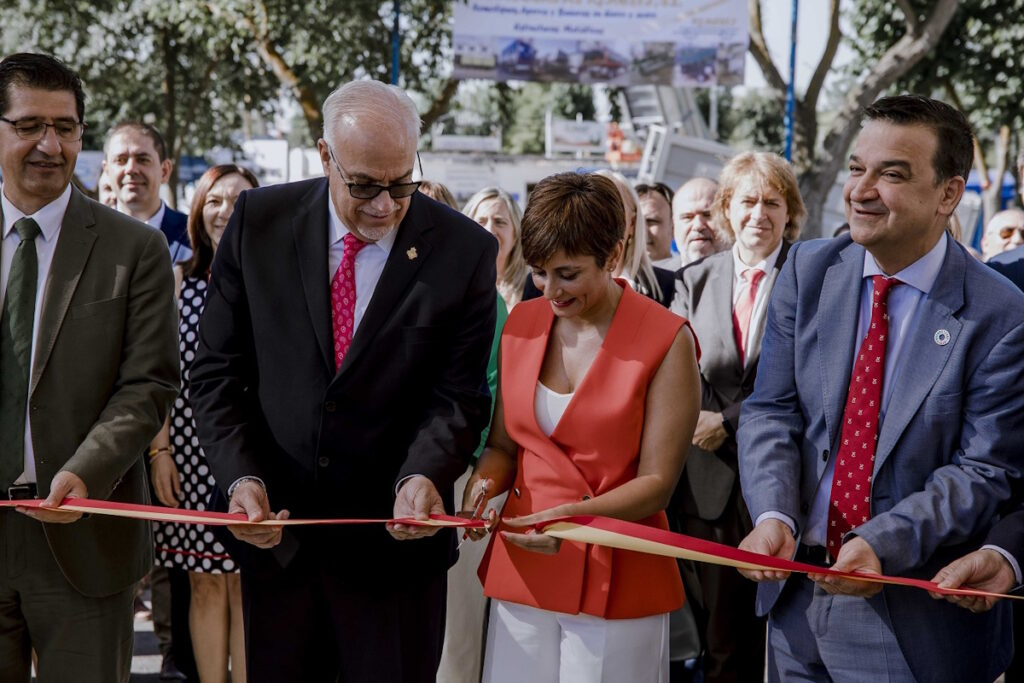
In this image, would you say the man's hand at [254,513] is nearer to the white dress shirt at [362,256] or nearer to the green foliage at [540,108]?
the white dress shirt at [362,256]

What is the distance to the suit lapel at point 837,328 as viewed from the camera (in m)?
3.01

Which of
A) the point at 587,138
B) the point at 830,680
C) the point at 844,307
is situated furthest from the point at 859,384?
the point at 587,138

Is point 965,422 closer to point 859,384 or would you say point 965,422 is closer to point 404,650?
point 859,384

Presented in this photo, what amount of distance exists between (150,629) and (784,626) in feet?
15.2

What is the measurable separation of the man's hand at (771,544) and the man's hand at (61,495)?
186cm

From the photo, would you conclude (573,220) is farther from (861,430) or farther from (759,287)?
(759,287)

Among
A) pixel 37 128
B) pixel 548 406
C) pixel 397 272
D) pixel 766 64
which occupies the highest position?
pixel 766 64

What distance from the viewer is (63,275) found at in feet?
11.3

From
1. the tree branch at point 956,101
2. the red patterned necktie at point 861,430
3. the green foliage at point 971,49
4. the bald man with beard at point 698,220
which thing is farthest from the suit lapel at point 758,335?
the green foliage at point 971,49

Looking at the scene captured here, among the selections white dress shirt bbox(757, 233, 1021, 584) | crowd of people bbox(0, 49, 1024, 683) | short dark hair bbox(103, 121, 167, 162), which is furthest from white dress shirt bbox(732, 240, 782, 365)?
short dark hair bbox(103, 121, 167, 162)

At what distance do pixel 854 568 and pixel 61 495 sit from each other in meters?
2.15

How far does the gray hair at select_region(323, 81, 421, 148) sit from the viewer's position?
3.22m

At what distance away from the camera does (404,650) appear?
3.31 m

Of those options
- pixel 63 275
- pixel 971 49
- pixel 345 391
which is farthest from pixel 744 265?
pixel 971 49
